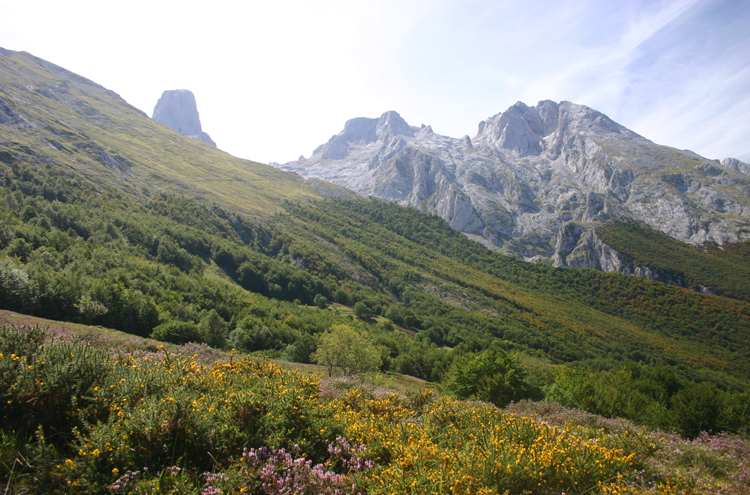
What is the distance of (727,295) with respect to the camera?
16000 cm

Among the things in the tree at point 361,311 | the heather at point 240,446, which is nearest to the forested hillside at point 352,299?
the tree at point 361,311

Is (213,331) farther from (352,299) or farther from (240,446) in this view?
(352,299)

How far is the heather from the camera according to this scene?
17.9 ft

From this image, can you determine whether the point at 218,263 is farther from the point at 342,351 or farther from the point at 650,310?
the point at 650,310

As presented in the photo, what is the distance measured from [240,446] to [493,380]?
2095 centimetres

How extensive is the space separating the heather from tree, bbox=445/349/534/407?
14381 millimetres

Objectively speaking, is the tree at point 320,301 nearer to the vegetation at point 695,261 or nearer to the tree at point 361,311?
the tree at point 361,311

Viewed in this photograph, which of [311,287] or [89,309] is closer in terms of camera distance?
[89,309]

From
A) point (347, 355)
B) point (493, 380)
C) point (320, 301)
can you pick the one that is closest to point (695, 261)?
point (320, 301)

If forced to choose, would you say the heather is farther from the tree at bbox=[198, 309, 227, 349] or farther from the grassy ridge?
the grassy ridge

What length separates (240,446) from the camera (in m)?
7.19

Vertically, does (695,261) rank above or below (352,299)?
above

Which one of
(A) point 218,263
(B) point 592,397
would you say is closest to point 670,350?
(B) point 592,397

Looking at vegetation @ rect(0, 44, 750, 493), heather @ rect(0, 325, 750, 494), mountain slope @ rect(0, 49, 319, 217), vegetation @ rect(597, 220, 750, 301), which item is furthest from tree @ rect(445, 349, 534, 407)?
vegetation @ rect(597, 220, 750, 301)
